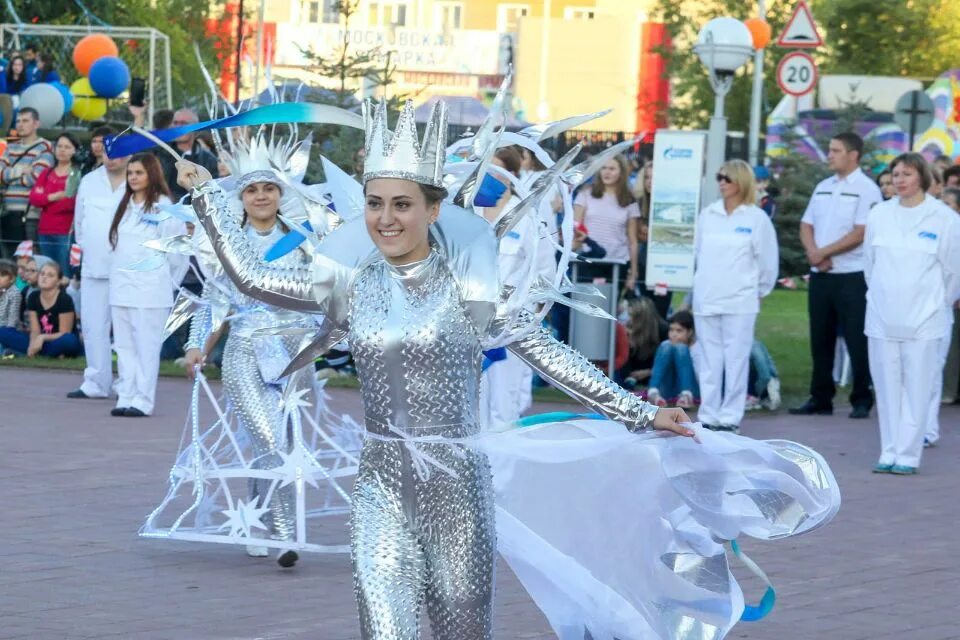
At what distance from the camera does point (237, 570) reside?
7.77 metres

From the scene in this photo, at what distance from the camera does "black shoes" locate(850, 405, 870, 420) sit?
46.0 feet

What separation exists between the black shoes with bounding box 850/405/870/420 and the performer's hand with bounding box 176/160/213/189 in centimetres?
927

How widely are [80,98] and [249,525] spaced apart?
58.7ft

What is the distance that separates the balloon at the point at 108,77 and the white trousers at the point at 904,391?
48.4ft

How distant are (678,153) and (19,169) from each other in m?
6.96

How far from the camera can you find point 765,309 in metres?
23.4

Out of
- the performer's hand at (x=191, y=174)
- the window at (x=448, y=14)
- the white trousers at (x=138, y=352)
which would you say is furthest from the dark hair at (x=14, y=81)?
the window at (x=448, y=14)

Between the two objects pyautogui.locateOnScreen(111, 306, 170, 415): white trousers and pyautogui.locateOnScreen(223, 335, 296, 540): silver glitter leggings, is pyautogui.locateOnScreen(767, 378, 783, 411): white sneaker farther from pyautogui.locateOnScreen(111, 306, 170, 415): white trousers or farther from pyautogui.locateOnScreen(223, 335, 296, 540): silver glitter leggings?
pyautogui.locateOnScreen(223, 335, 296, 540): silver glitter leggings

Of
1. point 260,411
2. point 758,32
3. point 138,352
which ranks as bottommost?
point 138,352

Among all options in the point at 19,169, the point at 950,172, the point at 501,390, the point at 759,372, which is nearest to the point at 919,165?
the point at 501,390

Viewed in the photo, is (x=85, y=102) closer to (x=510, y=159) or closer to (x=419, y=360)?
(x=510, y=159)

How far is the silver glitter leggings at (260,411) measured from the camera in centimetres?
783

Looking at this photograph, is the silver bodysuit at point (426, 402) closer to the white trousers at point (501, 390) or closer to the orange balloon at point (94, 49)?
the white trousers at point (501, 390)

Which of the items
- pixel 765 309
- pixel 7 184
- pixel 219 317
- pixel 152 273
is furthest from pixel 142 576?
pixel 765 309
